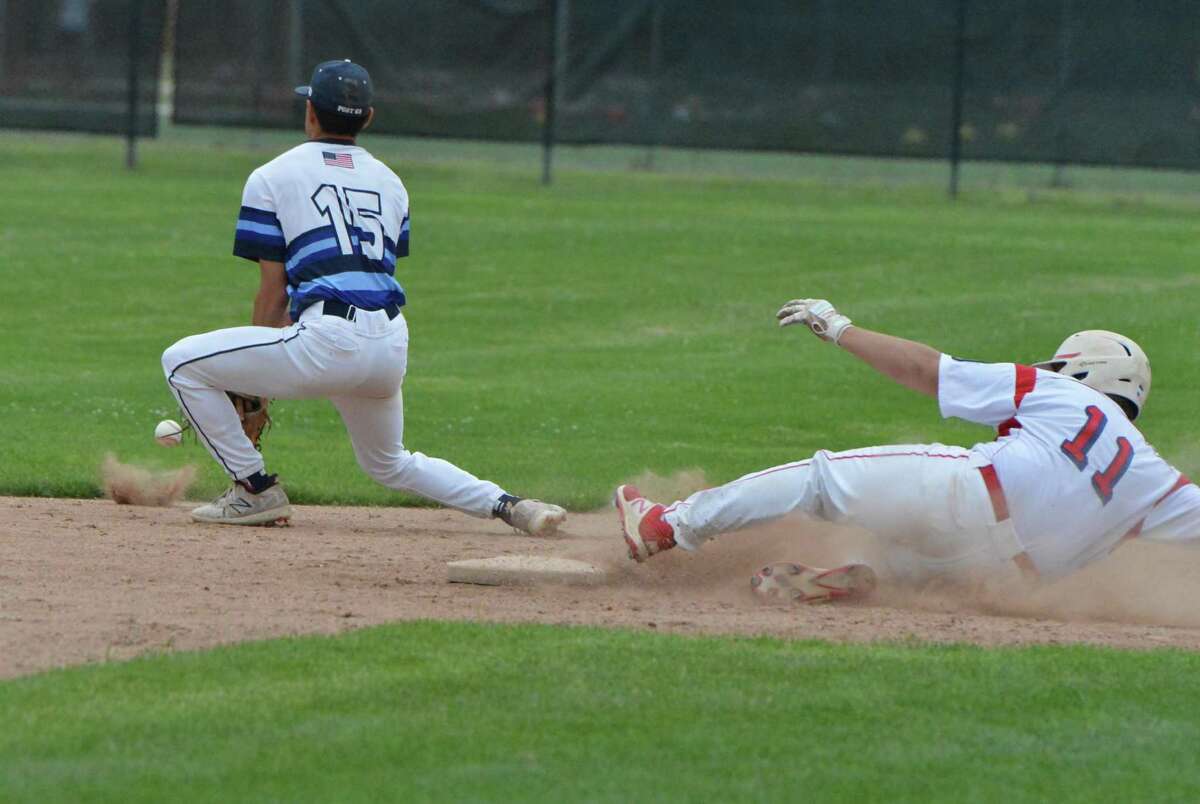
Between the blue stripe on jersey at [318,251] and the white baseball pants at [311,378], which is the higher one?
the blue stripe on jersey at [318,251]

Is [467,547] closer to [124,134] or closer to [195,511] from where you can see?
[195,511]

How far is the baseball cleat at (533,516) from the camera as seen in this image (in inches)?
318

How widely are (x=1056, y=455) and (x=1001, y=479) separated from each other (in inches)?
8.2

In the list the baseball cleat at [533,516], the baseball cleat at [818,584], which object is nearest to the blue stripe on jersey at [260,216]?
the baseball cleat at [533,516]

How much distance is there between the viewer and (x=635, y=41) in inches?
891

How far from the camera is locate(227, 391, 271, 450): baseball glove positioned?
27.1ft

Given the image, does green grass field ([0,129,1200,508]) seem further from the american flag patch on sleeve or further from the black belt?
the american flag patch on sleeve

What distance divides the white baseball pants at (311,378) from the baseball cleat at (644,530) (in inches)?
48.4

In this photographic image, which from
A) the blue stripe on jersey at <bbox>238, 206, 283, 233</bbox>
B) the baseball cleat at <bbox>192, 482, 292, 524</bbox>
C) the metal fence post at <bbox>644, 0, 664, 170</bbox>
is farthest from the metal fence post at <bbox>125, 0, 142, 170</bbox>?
the blue stripe on jersey at <bbox>238, 206, 283, 233</bbox>

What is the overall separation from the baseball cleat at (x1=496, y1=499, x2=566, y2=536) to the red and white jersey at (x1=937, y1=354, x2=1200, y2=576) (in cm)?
212

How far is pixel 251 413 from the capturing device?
838 centimetres

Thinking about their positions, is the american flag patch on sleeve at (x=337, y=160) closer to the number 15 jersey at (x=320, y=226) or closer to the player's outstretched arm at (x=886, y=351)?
the number 15 jersey at (x=320, y=226)

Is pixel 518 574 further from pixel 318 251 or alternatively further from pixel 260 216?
pixel 260 216

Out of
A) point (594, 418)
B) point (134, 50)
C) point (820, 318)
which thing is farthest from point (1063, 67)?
point (820, 318)
